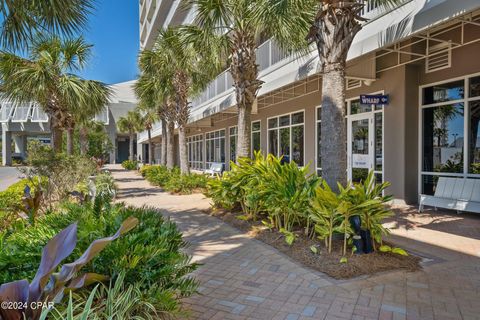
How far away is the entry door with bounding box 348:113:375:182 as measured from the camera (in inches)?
397

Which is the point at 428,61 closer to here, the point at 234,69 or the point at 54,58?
the point at 234,69

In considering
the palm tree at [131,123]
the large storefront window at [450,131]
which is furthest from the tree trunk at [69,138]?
the palm tree at [131,123]

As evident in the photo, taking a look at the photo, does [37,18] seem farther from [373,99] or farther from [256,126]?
[256,126]

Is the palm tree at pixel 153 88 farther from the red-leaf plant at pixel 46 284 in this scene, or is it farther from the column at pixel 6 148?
the column at pixel 6 148

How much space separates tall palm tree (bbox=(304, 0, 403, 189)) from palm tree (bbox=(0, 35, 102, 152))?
28.3ft

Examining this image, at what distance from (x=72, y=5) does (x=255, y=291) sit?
16.0ft

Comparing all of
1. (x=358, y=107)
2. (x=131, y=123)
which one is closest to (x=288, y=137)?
(x=358, y=107)

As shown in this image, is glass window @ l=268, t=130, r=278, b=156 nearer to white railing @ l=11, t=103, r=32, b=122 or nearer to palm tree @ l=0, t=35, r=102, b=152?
palm tree @ l=0, t=35, r=102, b=152

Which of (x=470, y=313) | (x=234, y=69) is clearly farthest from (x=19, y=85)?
(x=470, y=313)

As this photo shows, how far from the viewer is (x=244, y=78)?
29.9 feet

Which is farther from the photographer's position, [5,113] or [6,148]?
[6,148]

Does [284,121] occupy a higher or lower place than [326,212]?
higher

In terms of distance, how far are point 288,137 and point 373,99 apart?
5721 mm

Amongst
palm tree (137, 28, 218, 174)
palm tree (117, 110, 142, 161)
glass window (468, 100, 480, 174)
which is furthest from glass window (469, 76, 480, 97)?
palm tree (117, 110, 142, 161)
